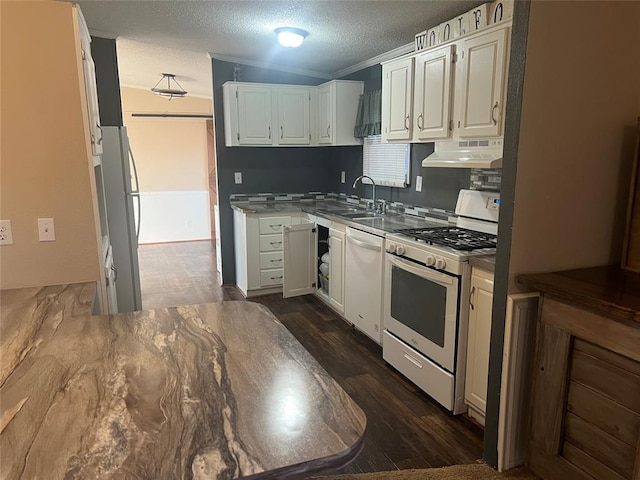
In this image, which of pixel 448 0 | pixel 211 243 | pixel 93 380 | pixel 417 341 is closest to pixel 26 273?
pixel 93 380

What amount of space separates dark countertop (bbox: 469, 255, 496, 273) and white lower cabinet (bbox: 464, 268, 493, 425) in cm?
2

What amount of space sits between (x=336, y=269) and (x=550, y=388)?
2.35 metres

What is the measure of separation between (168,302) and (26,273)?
8.33 ft

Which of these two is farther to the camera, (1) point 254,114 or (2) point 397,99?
(1) point 254,114

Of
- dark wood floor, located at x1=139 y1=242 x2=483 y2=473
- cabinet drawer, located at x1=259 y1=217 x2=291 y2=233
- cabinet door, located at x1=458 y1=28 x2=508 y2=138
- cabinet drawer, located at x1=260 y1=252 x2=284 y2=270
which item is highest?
cabinet door, located at x1=458 y1=28 x2=508 y2=138

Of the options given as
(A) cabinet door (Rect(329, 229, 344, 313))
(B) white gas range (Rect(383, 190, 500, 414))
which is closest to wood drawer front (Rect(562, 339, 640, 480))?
(B) white gas range (Rect(383, 190, 500, 414))

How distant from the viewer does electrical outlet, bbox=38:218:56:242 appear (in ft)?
6.84

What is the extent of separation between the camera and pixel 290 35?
140 inches

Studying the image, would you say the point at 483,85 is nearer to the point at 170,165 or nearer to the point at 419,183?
the point at 419,183

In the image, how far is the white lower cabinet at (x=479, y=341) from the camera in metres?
2.25

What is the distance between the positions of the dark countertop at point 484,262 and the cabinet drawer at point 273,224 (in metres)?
2.63

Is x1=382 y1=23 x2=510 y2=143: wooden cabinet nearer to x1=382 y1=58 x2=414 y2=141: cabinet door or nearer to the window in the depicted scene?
Answer: x1=382 y1=58 x2=414 y2=141: cabinet door

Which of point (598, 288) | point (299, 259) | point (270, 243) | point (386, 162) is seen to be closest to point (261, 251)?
point (270, 243)

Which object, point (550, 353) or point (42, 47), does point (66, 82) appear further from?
point (550, 353)
